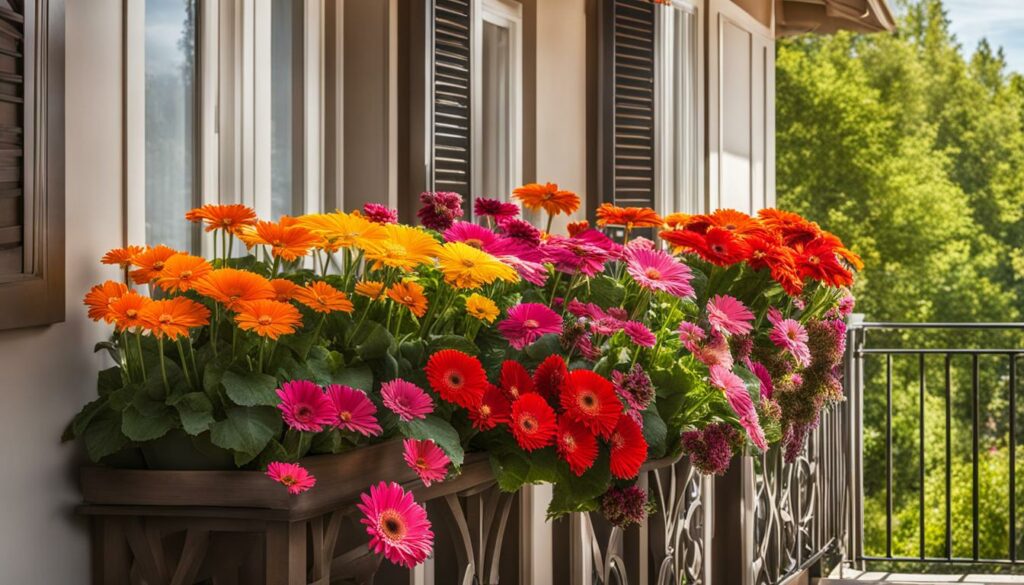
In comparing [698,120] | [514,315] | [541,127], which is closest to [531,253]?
[514,315]

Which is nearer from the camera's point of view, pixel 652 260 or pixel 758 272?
pixel 652 260

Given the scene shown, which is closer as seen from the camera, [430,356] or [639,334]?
[430,356]

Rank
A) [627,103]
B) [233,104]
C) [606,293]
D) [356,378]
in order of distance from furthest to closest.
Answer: [627,103] → [233,104] → [606,293] → [356,378]

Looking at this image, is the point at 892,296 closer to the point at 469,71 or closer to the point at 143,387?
the point at 469,71

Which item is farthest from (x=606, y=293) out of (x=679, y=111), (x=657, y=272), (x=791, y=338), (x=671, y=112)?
(x=679, y=111)

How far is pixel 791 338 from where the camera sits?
2.57 meters

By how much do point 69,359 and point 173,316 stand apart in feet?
0.81

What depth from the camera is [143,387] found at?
1.57m

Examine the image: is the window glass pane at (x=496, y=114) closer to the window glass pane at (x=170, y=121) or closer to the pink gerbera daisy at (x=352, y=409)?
the window glass pane at (x=170, y=121)

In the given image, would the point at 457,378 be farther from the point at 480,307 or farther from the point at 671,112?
the point at 671,112

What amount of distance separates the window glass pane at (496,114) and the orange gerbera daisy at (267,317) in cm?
212

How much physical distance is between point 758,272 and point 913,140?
2013 cm

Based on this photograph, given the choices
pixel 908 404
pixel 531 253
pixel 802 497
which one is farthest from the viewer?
pixel 908 404

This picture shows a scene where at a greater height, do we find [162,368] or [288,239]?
[288,239]
